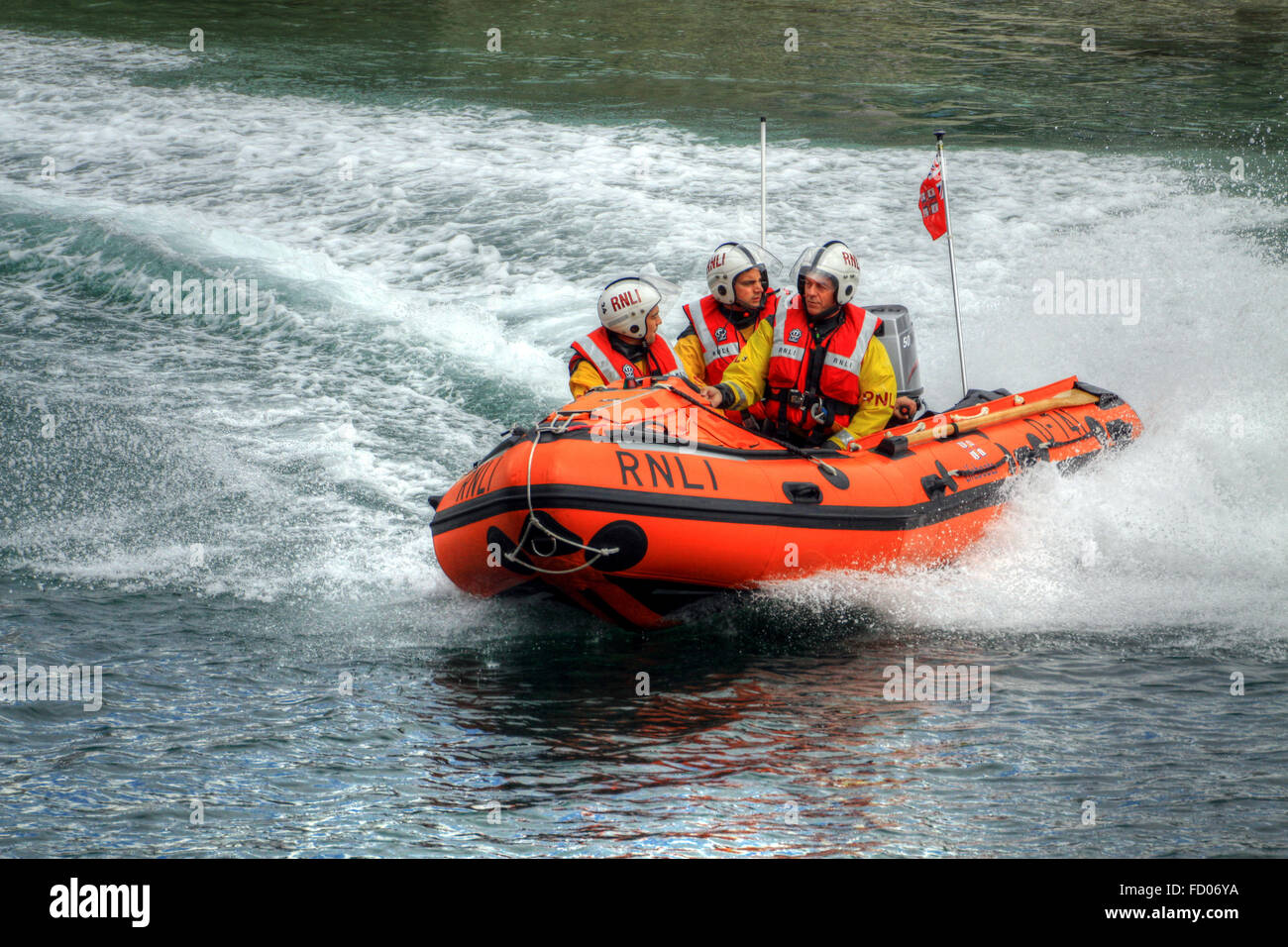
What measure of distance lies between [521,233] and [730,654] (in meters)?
6.79

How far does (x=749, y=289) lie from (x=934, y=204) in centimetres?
150

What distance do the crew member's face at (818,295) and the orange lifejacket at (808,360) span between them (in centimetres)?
7

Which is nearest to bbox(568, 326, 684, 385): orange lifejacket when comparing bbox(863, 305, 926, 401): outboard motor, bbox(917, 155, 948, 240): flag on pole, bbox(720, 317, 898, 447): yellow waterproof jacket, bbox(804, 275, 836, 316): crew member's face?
bbox(720, 317, 898, 447): yellow waterproof jacket

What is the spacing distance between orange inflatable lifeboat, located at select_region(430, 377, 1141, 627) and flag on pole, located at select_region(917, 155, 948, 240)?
1481 mm

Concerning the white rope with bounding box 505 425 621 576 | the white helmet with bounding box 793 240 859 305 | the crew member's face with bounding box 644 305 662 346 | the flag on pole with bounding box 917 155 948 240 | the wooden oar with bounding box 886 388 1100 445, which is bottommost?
the white rope with bounding box 505 425 621 576

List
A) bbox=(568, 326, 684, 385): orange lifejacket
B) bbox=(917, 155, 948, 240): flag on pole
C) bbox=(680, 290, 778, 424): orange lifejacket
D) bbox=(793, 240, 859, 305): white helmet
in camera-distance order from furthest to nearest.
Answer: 1. bbox=(917, 155, 948, 240): flag on pole
2. bbox=(680, 290, 778, 424): orange lifejacket
3. bbox=(568, 326, 684, 385): orange lifejacket
4. bbox=(793, 240, 859, 305): white helmet

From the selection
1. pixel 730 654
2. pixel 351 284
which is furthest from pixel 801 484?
pixel 351 284

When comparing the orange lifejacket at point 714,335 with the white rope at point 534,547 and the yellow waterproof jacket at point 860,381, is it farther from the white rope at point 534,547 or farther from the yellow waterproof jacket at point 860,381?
the white rope at point 534,547

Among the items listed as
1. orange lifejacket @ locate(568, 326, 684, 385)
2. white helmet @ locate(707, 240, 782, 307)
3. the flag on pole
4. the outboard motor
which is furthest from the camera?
the flag on pole

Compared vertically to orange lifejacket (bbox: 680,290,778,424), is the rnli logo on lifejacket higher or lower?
higher

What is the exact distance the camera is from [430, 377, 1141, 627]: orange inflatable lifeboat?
496cm

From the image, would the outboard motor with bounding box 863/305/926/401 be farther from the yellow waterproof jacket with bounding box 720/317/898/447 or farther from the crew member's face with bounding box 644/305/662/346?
the crew member's face with bounding box 644/305/662/346

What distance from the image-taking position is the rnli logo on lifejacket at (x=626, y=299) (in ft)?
18.7

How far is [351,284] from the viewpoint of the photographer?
1036 centimetres
